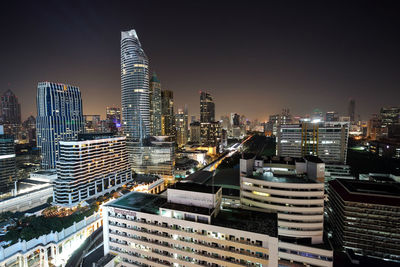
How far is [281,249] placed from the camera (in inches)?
1545

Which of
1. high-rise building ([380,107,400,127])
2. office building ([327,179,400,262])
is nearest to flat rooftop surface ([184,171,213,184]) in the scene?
office building ([327,179,400,262])

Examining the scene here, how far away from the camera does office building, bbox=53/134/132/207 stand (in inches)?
2901

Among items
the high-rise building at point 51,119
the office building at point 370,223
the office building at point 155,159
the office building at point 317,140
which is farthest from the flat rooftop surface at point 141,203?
the high-rise building at point 51,119

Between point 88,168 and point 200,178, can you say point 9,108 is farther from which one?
point 200,178

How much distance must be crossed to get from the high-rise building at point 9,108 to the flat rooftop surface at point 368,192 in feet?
896

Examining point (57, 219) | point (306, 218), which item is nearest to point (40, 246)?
point (57, 219)

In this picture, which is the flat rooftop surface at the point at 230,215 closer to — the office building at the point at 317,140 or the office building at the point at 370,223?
the office building at the point at 370,223

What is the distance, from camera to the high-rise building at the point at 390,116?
18375 centimetres

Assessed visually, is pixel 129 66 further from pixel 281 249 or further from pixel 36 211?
pixel 281 249

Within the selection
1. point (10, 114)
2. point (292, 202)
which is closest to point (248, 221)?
point (292, 202)

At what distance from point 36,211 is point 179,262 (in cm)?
6626

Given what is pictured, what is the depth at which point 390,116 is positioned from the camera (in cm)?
18838

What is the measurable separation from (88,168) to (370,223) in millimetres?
96669

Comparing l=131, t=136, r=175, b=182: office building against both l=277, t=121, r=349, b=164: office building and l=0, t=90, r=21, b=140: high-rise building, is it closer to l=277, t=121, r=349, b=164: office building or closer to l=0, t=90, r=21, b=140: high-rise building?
l=277, t=121, r=349, b=164: office building
